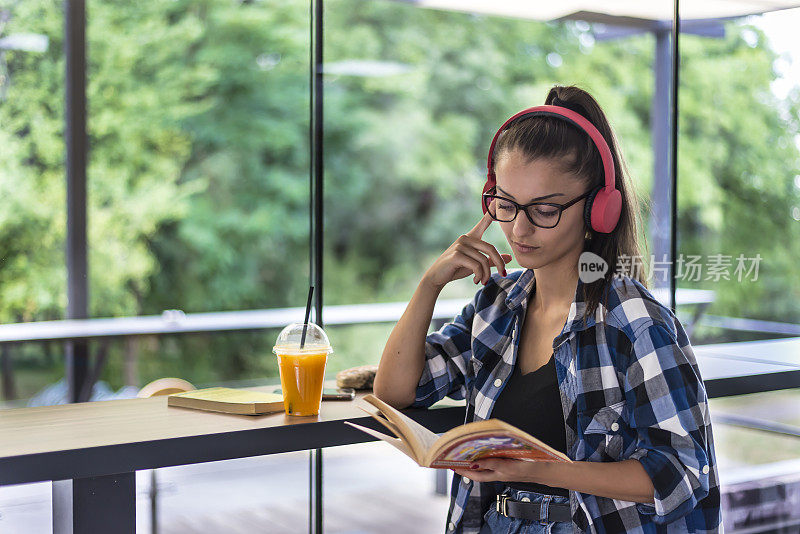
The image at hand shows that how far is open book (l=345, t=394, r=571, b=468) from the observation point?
0.94 m

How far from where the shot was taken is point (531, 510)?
3.94ft

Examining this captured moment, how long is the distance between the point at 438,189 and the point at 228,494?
7513mm

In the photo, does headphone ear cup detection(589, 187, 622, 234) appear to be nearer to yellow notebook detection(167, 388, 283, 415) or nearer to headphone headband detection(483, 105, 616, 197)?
headphone headband detection(483, 105, 616, 197)

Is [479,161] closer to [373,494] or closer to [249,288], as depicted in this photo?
[249,288]

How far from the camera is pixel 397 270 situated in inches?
356

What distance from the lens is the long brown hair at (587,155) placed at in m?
1.22

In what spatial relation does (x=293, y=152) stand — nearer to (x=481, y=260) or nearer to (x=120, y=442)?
(x=481, y=260)

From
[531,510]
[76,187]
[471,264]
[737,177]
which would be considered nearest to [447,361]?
[471,264]

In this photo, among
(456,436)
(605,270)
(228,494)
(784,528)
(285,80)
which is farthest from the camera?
(285,80)

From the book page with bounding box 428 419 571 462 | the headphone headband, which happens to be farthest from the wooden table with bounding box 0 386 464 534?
the headphone headband

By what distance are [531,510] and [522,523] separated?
3 cm

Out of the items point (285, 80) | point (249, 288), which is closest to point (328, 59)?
point (285, 80)

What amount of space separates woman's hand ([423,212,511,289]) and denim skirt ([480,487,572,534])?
0.35 m

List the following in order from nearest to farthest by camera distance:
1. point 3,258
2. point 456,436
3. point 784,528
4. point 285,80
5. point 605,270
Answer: point 456,436 < point 605,270 < point 784,528 < point 3,258 < point 285,80
